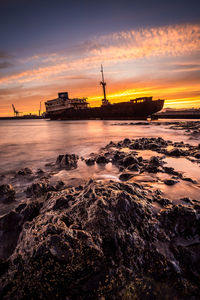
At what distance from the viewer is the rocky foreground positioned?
1.38m

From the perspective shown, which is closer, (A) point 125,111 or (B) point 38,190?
(B) point 38,190

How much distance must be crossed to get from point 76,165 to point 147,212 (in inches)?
155

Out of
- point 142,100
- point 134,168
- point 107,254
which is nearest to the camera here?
point 107,254

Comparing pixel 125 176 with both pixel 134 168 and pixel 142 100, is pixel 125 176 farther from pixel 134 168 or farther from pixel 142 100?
pixel 142 100

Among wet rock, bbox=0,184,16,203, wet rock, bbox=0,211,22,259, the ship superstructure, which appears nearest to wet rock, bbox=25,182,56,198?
wet rock, bbox=0,184,16,203

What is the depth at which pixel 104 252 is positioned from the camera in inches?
63.0

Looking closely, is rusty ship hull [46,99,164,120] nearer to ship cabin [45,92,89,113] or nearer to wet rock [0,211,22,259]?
ship cabin [45,92,89,113]

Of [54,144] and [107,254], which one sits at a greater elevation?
[107,254]

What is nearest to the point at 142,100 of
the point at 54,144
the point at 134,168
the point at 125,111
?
the point at 125,111

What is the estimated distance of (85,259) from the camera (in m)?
1.50

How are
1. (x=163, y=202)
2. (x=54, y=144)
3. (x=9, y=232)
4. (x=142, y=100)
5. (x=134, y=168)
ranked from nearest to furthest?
(x=9, y=232), (x=163, y=202), (x=134, y=168), (x=54, y=144), (x=142, y=100)

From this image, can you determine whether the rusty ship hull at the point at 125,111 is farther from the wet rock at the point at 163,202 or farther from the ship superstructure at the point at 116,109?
the wet rock at the point at 163,202

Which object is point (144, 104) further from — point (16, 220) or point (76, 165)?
point (16, 220)

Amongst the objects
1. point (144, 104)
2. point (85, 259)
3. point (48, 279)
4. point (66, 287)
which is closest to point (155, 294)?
point (85, 259)
